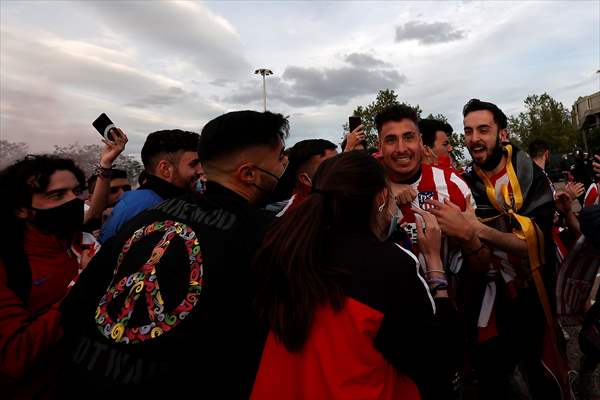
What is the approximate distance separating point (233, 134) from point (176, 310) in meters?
0.81

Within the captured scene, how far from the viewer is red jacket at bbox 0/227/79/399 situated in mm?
1683

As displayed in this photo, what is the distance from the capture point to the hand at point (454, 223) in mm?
2252

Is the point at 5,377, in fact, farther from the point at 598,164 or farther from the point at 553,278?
the point at 598,164

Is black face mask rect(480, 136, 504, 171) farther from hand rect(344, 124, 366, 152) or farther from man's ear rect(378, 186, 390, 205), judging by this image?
man's ear rect(378, 186, 390, 205)

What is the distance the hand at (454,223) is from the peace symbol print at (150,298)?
4.85ft

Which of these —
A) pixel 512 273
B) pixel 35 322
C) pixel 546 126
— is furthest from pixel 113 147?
pixel 546 126

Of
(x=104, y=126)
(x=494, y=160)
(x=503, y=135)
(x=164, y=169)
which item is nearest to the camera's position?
(x=494, y=160)

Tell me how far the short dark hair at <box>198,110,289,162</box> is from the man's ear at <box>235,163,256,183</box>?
85 mm

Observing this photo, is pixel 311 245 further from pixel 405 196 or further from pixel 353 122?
pixel 353 122

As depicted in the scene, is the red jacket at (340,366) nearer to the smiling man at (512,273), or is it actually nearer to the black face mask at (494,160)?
the smiling man at (512,273)

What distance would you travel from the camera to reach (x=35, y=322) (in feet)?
5.75

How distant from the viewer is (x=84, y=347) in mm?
1469

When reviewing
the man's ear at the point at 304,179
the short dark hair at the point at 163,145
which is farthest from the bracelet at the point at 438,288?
the short dark hair at the point at 163,145

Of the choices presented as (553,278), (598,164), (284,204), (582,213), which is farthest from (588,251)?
(284,204)
